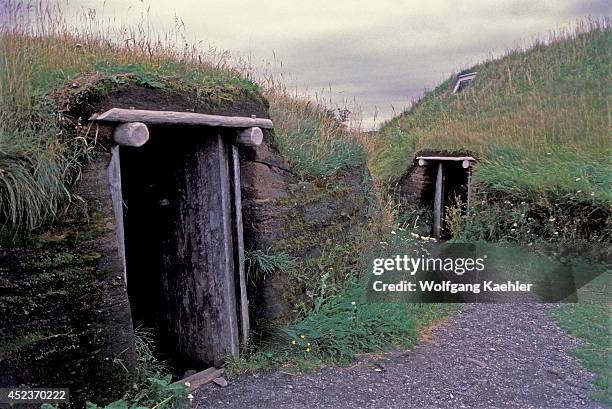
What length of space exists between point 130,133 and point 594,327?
548 centimetres

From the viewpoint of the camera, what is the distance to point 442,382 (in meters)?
5.15

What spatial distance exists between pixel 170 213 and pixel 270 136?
1216 millimetres

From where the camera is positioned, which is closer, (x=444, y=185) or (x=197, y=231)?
(x=197, y=231)

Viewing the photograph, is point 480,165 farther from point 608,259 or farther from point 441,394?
point 441,394

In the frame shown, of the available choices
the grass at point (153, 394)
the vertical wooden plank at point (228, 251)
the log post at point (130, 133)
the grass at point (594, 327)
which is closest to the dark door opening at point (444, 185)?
the grass at point (594, 327)

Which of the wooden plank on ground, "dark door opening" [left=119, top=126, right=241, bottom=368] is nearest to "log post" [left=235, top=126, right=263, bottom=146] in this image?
"dark door opening" [left=119, top=126, right=241, bottom=368]

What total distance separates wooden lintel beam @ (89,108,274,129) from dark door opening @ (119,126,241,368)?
0.65ft

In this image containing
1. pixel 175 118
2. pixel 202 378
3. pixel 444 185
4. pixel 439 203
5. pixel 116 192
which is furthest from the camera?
pixel 444 185

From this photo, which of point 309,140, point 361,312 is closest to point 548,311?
point 361,312

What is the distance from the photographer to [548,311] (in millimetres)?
7527

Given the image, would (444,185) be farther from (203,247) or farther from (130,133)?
(130,133)

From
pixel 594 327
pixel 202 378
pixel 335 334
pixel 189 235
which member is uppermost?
pixel 189 235

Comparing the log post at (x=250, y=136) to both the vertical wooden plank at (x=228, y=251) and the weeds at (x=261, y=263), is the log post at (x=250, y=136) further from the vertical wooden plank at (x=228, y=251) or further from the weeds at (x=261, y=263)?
the weeds at (x=261, y=263)

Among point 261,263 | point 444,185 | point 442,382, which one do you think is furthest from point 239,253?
point 444,185
